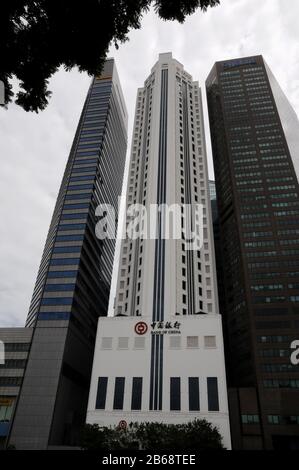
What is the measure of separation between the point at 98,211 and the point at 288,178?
72643 mm

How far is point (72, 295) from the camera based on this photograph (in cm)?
8781

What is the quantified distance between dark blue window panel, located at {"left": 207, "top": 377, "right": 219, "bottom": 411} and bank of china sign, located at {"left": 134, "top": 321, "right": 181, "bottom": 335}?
36.9 ft

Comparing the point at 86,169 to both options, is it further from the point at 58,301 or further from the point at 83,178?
the point at 58,301

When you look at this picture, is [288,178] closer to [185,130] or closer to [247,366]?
[185,130]

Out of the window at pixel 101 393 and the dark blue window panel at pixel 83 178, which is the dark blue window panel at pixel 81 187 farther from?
the window at pixel 101 393

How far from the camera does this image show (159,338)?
68562mm

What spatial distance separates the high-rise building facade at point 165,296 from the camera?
60062 millimetres

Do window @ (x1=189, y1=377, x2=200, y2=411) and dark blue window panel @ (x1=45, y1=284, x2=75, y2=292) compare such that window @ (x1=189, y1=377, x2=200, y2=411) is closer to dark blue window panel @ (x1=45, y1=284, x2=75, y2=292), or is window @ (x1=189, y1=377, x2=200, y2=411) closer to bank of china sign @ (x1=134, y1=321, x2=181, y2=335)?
bank of china sign @ (x1=134, y1=321, x2=181, y2=335)

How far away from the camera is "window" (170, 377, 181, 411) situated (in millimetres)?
58969

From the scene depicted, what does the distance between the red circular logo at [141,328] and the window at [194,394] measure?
13.3 m

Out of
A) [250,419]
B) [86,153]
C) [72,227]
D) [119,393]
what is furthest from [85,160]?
[250,419]

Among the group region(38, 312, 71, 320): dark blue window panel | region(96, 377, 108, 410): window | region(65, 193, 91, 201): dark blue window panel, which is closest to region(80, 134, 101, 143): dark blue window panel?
region(65, 193, 91, 201): dark blue window panel
